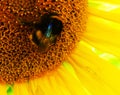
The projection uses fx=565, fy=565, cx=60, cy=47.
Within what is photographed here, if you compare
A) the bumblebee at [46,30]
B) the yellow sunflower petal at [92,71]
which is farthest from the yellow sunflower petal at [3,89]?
the bumblebee at [46,30]

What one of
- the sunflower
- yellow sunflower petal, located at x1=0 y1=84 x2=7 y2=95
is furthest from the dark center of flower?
yellow sunflower petal, located at x1=0 y1=84 x2=7 y2=95

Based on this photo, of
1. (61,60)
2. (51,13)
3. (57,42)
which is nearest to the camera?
(51,13)

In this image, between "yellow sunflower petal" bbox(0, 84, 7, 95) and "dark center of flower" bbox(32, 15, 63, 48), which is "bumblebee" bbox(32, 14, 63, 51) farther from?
"yellow sunflower petal" bbox(0, 84, 7, 95)

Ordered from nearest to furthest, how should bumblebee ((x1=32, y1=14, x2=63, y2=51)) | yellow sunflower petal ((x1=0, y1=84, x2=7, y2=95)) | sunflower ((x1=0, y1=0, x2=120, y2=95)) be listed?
bumblebee ((x1=32, y1=14, x2=63, y2=51)) → sunflower ((x1=0, y1=0, x2=120, y2=95)) → yellow sunflower petal ((x1=0, y1=84, x2=7, y2=95))

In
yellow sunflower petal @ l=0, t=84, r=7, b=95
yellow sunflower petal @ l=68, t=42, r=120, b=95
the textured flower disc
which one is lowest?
yellow sunflower petal @ l=0, t=84, r=7, b=95

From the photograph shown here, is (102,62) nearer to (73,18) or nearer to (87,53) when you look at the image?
(87,53)

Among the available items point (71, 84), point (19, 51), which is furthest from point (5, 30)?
point (71, 84)

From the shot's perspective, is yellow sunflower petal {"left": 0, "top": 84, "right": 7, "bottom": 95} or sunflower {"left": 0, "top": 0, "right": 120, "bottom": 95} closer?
sunflower {"left": 0, "top": 0, "right": 120, "bottom": 95}
